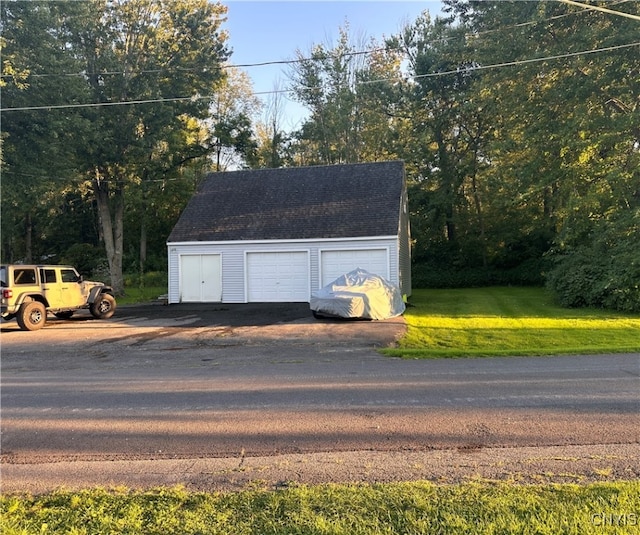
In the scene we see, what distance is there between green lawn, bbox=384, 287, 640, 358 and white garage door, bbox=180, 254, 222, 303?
28.2 ft

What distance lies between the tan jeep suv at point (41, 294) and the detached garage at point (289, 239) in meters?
5.22

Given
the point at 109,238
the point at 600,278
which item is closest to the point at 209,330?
the point at 600,278

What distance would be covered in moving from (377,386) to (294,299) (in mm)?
13363

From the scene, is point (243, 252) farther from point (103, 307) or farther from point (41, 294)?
point (41, 294)

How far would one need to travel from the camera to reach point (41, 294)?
47.5ft

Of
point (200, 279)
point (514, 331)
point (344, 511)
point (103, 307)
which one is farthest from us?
point (200, 279)

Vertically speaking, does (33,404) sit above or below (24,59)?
below

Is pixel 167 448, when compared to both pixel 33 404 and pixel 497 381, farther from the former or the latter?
pixel 497 381

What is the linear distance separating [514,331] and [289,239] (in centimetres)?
1028

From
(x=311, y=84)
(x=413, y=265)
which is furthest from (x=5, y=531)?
(x=311, y=84)

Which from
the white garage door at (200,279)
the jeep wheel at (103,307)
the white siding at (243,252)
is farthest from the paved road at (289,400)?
the white garage door at (200,279)

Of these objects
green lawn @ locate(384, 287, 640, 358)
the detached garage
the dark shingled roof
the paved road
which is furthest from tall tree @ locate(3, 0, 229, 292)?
green lawn @ locate(384, 287, 640, 358)

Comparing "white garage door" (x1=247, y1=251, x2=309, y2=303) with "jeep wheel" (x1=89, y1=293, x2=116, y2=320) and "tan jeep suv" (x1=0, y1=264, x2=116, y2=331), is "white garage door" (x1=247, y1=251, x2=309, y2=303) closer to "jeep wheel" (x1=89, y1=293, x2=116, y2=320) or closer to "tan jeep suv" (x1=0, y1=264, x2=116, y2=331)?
"jeep wheel" (x1=89, y1=293, x2=116, y2=320)

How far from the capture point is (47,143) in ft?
66.0
